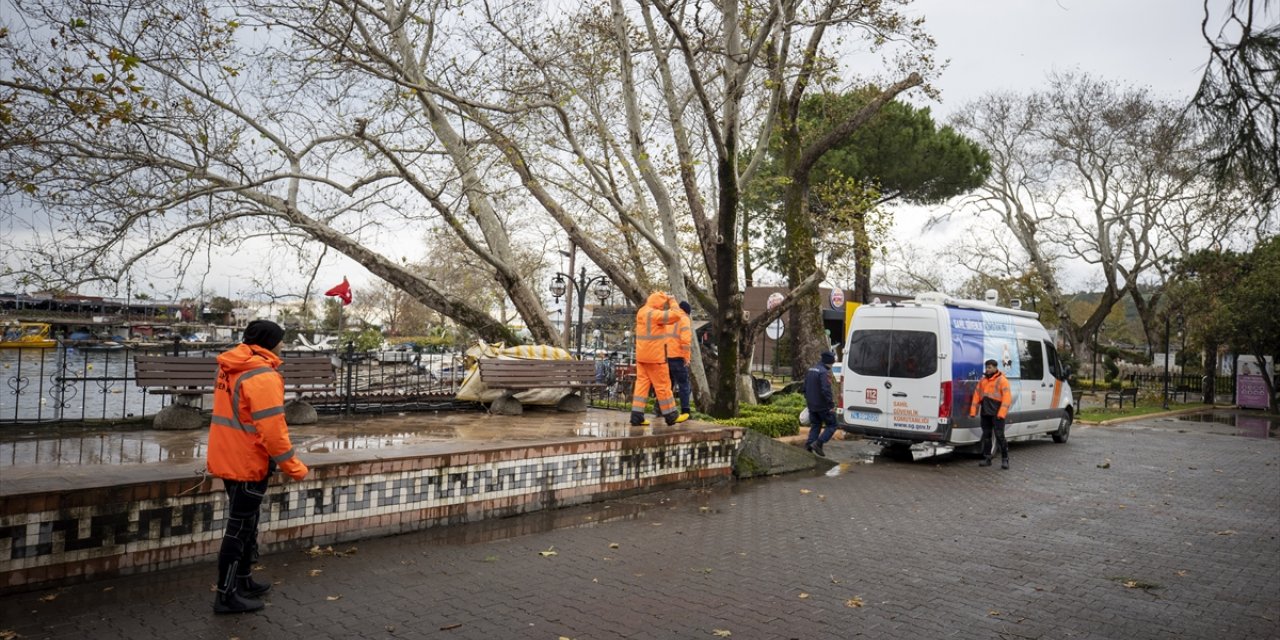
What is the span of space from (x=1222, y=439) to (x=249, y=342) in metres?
19.7

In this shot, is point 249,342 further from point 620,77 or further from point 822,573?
point 620,77

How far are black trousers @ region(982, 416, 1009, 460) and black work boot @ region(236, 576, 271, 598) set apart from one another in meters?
10.4

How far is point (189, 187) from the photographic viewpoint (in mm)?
11297

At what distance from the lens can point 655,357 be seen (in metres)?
10.1

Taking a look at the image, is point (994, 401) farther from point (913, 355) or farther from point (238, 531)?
point (238, 531)

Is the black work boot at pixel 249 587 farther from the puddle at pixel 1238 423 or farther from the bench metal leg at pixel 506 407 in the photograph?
the puddle at pixel 1238 423

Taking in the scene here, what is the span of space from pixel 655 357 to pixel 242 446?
18.9ft

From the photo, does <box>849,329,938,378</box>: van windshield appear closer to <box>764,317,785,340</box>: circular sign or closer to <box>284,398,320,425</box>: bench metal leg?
<box>764,317,785,340</box>: circular sign

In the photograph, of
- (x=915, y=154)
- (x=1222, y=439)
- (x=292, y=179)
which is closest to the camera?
(x=292, y=179)

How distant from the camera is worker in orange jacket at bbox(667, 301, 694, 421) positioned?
408 inches

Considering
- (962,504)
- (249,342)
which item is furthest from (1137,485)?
(249,342)

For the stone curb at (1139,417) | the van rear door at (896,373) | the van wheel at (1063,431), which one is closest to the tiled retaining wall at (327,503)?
the van rear door at (896,373)

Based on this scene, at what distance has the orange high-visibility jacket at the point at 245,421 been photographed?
490 centimetres

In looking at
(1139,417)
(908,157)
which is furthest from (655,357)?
(908,157)
